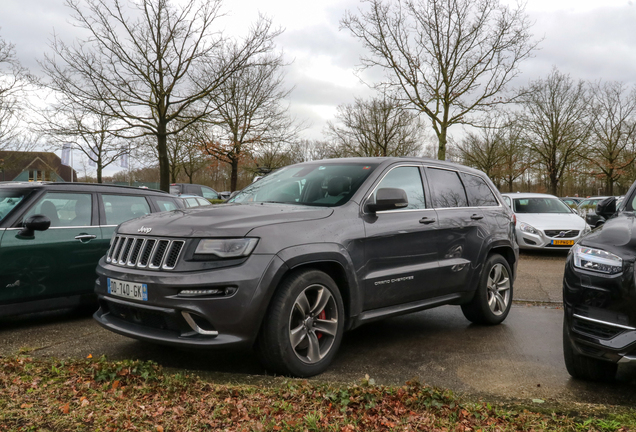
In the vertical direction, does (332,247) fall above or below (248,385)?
above

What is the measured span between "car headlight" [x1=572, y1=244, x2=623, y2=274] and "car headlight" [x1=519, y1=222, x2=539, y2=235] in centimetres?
941

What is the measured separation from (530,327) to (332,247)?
3033mm

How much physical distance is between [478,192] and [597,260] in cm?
250

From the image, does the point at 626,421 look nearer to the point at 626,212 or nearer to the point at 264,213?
the point at 626,212

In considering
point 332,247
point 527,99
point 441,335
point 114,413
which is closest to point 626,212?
point 441,335

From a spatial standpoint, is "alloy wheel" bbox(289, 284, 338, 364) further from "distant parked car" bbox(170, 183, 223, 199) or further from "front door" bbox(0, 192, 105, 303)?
"distant parked car" bbox(170, 183, 223, 199)

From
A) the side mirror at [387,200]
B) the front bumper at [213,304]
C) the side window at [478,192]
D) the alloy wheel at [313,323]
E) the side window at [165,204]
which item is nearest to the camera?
the front bumper at [213,304]

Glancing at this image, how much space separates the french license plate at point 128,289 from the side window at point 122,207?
2.22m

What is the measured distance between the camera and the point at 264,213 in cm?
386

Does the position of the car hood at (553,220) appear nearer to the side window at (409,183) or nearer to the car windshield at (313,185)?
the side window at (409,183)

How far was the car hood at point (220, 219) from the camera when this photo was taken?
11.7ft

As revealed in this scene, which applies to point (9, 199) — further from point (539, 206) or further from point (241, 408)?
point (539, 206)

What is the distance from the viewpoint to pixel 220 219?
370 centimetres

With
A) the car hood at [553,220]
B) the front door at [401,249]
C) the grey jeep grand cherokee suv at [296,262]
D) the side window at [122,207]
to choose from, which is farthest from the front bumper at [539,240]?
the side window at [122,207]
